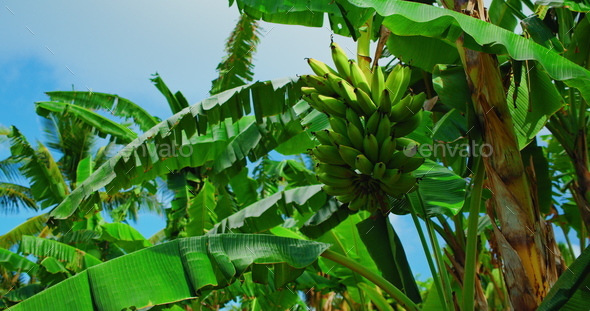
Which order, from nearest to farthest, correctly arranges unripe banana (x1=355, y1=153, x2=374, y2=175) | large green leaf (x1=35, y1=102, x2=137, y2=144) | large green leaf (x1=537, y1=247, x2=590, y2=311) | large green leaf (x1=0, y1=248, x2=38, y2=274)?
large green leaf (x1=537, y1=247, x2=590, y2=311), unripe banana (x1=355, y1=153, x2=374, y2=175), large green leaf (x1=0, y1=248, x2=38, y2=274), large green leaf (x1=35, y1=102, x2=137, y2=144)

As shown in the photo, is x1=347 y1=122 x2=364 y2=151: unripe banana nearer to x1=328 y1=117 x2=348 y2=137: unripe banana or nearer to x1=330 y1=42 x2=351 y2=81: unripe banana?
x1=328 y1=117 x2=348 y2=137: unripe banana

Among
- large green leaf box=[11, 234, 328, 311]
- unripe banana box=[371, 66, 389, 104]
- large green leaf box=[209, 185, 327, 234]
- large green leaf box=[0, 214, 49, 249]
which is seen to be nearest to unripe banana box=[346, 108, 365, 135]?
unripe banana box=[371, 66, 389, 104]

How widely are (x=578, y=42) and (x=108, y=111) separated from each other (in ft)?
16.6

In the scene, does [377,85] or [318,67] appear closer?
[377,85]

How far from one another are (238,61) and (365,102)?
3.82 meters

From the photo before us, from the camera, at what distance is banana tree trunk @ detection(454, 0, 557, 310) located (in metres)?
2.02

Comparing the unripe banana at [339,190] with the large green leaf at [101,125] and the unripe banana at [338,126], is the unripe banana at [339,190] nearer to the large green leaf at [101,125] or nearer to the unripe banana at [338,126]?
the unripe banana at [338,126]

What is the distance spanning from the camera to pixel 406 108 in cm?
213

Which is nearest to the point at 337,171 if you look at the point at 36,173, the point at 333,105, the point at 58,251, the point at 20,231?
the point at 333,105

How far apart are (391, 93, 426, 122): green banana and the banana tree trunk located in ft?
0.94

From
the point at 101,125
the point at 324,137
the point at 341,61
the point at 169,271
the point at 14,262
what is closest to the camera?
the point at 169,271

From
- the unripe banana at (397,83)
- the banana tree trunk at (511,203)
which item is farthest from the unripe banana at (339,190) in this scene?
the banana tree trunk at (511,203)

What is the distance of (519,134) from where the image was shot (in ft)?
8.41

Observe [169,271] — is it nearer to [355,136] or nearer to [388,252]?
[355,136]
